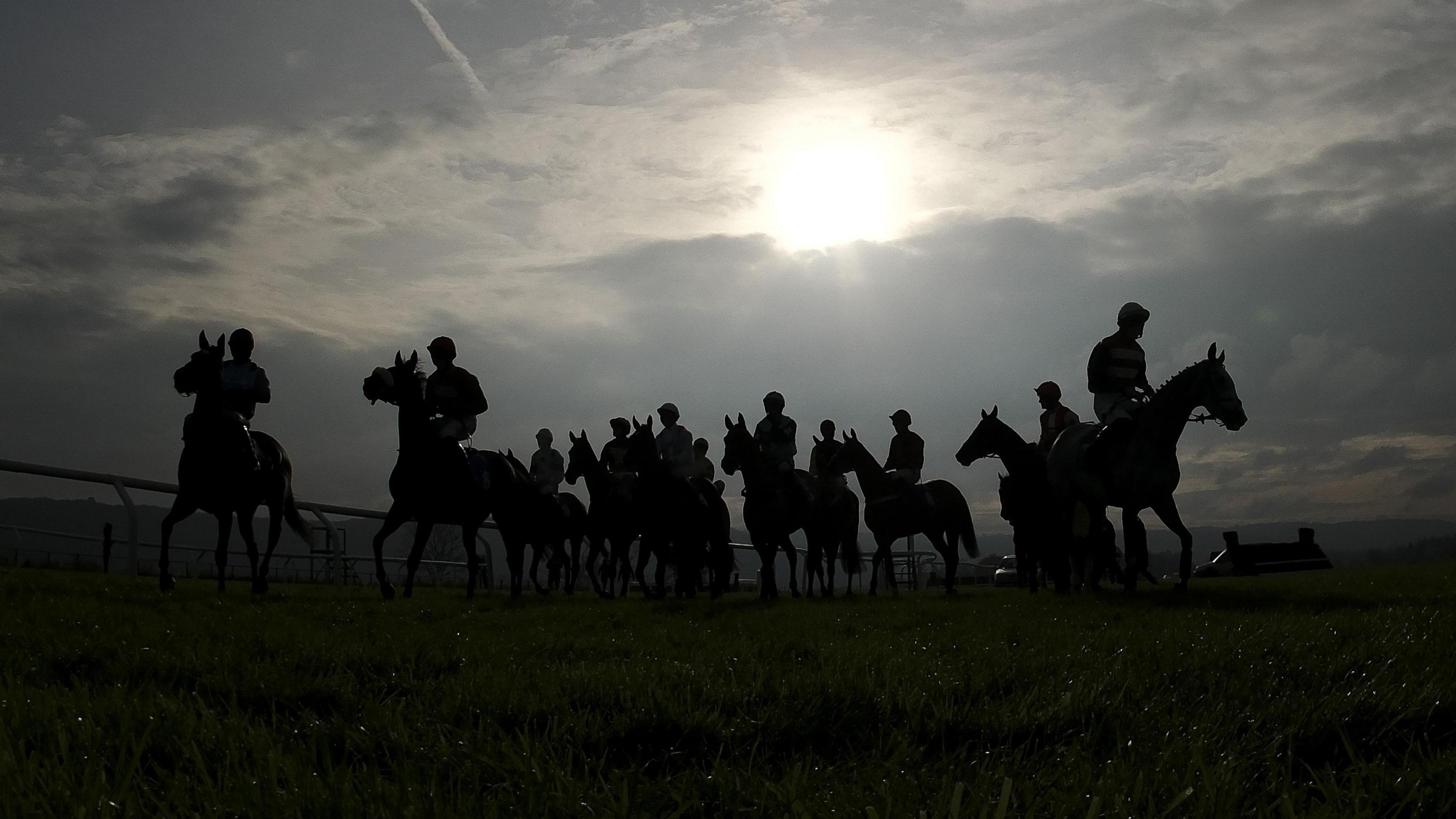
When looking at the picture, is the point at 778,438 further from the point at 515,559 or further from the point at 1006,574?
the point at 1006,574

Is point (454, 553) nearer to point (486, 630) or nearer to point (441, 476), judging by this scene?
point (441, 476)

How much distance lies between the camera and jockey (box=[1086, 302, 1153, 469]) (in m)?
13.4

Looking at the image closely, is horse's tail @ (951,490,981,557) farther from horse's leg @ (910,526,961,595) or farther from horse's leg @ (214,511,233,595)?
horse's leg @ (214,511,233,595)

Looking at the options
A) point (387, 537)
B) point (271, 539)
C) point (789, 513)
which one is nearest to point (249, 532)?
point (271, 539)

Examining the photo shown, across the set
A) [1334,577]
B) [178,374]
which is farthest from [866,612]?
[1334,577]

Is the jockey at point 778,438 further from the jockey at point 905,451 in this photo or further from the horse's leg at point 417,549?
the horse's leg at point 417,549

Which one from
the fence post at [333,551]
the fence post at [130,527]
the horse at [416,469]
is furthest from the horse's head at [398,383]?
the fence post at [333,551]

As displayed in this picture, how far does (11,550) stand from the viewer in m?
15.4

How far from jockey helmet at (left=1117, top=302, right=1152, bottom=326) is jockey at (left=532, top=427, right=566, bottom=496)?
10523 mm

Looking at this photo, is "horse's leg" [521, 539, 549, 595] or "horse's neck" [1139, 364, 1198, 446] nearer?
"horse's neck" [1139, 364, 1198, 446]

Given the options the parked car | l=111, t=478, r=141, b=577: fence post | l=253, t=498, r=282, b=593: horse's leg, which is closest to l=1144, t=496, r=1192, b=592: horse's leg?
l=253, t=498, r=282, b=593: horse's leg

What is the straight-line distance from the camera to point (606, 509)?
1888 centimetres

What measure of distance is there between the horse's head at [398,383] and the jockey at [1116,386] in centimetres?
820

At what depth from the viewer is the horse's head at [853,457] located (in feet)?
59.7
